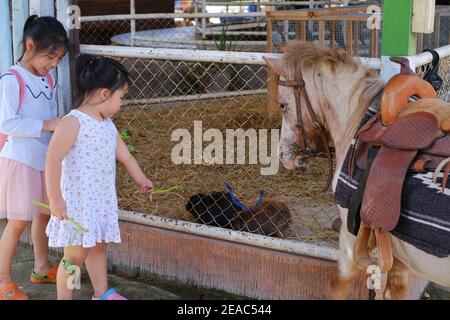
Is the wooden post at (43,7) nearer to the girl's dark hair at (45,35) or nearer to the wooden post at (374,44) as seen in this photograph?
the girl's dark hair at (45,35)

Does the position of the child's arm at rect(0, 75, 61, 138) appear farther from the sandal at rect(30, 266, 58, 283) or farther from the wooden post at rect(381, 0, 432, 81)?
the wooden post at rect(381, 0, 432, 81)

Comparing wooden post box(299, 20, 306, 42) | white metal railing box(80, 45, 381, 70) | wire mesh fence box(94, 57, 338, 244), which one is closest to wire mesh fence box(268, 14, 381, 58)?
wooden post box(299, 20, 306, 42)

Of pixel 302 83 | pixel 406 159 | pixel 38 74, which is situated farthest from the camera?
pixel 38 74

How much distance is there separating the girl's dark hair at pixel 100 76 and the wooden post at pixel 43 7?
0.93 meters

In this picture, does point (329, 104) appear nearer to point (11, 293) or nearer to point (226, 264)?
point (226, 264)

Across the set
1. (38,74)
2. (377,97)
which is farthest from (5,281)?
(377,97)

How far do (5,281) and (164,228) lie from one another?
0.90 meters

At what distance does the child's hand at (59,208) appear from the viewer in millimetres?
2775

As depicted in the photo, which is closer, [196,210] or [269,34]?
[196,210]

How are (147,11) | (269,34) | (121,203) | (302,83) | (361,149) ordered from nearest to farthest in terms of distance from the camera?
(361,149)
(302,83)
(121,203)
(269,34)
(147,11)

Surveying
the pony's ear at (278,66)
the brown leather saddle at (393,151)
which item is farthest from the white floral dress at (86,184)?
the brown leather saddle at (393,151)
